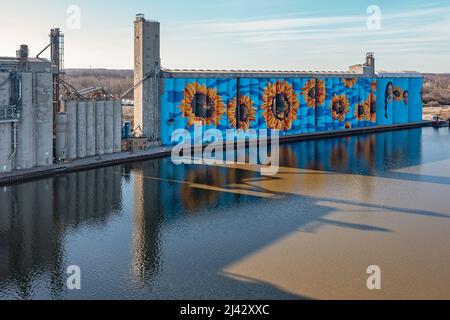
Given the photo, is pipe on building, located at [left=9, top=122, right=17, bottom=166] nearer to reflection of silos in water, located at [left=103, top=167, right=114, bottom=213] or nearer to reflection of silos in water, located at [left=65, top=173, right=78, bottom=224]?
reflection of silos in water, located at [left=65, top=173, right=78, bottom=224]

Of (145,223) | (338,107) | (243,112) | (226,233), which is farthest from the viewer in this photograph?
(338,107)

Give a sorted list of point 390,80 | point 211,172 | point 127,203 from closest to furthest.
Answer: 1. point 127,203
2. point 211,172
3. point 390,80

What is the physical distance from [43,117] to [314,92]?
28.5m

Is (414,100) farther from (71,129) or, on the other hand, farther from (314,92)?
(71,129)

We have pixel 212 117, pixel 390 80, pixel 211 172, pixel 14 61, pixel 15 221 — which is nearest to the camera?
pixel 15 221

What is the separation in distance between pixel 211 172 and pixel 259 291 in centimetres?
1760

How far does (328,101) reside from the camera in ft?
182

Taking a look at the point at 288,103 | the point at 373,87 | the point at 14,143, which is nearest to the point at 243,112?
the point at 288,103

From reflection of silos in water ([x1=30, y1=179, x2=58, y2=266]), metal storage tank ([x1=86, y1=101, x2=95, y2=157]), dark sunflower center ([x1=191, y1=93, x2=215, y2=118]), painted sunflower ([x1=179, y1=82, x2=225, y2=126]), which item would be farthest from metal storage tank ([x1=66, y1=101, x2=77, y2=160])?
dark sunflower center ([x1=191, y1=93, x2=215, y2=118])

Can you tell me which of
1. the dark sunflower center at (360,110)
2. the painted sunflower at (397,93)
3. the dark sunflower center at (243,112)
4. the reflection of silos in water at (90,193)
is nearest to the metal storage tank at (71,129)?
the reflection of silos in water at (90,193)

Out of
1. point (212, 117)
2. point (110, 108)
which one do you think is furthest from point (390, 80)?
point (110, 108)

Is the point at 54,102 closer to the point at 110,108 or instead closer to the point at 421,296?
the point at 110,108

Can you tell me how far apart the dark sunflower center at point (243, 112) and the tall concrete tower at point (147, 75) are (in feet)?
27.2

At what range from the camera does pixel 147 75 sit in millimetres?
40312
